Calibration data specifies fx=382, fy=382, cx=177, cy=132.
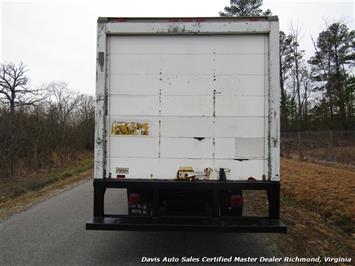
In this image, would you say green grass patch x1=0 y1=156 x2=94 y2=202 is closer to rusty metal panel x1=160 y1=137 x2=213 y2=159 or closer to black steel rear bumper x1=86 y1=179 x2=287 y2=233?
black steel rear bumper x1=86 y1=179 x2=287 y2=233

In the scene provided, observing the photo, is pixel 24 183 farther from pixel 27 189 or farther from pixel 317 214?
pixel 317 214

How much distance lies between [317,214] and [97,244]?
4.84 metres

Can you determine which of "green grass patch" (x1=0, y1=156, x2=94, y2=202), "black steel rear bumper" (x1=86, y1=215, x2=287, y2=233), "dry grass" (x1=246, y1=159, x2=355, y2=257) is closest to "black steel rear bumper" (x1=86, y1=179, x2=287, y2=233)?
"black steel rear bumper" (x1=86, y1=215, x2=287, y2=233)

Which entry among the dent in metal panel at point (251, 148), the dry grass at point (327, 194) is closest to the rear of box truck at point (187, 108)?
the dent in metal panel at point (251, 148)

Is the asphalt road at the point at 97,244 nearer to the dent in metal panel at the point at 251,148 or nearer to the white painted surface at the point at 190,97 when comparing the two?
the white painted surface at the point at 190,97

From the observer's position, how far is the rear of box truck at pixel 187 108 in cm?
512

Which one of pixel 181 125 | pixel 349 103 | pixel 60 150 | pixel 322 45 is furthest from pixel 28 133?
pixel 322 45

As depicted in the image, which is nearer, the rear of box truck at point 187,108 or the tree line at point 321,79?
the rear of box truck at point 187,108

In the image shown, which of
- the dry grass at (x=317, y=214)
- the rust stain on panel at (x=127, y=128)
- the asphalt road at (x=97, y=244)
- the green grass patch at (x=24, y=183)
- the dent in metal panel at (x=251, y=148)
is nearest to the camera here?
the dent in metal panel at (x=251, y=148)

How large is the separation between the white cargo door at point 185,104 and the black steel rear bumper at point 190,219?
13 cm

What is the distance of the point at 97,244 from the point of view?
6.00 metres

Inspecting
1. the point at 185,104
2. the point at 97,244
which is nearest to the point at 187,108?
the point at 185,104

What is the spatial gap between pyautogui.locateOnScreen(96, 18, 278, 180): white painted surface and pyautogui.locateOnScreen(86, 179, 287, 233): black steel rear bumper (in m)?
0.13

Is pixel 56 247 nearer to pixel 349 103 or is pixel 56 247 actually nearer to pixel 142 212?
pixel 142 212
